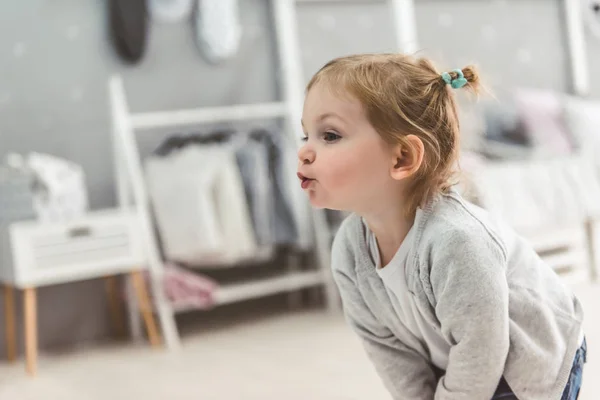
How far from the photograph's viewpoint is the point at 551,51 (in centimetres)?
383

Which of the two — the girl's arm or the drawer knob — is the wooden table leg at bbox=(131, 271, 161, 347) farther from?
the girl's arm

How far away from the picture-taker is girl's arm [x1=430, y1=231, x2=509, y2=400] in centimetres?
100

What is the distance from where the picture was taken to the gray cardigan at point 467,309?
39.4 inches

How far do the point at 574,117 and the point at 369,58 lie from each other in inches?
93.8

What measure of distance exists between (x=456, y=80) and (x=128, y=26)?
194cm

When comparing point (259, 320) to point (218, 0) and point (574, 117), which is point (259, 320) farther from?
point (574, 117)

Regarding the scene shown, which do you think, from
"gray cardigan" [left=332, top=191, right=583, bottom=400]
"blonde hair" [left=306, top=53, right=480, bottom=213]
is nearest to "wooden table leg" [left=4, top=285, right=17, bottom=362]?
"gray cardigan" [left=332, top=191, right=583, bottom=400]

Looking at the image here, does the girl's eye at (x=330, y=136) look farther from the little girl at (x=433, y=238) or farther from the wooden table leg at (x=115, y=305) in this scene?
the wooden table leg at (x=115, y=305)

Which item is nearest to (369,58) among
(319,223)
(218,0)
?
(319,223)

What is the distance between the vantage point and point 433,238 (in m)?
1.03

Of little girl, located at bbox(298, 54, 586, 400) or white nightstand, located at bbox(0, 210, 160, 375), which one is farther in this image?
white nightstand, located at bbox(0, 210, 160, 375)

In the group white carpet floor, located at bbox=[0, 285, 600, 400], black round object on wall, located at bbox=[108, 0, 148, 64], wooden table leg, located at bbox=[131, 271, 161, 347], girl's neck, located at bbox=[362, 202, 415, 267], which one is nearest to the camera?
girl's neck, located at bbox=[362, 202, 415, 267]

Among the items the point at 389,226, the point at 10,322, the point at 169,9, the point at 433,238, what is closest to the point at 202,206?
the point at 10,322

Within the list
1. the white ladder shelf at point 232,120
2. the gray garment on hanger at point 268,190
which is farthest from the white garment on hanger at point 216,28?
the gray garment on hanger at point 268,190
